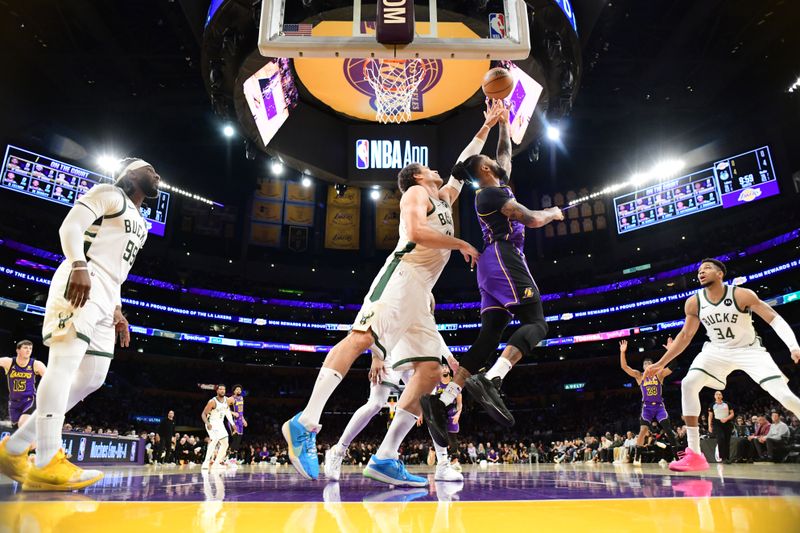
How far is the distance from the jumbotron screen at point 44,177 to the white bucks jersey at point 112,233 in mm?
19894

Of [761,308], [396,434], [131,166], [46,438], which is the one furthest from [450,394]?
[761,308]

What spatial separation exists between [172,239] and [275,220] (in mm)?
5966

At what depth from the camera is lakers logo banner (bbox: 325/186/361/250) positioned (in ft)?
101

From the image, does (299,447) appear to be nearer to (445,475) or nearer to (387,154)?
(445,475)

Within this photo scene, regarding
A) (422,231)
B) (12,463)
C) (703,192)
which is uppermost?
(703,192)

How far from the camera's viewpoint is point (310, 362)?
113ft

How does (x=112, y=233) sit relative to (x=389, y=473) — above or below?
above

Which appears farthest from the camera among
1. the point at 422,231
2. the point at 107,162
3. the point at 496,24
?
the point at 107,162

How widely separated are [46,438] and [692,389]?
18.7 ft

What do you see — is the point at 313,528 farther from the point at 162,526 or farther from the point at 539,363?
the point at 539,363

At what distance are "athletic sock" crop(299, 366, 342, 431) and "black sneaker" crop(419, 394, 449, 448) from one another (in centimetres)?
62

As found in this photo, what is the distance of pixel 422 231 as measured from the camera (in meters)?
3.71

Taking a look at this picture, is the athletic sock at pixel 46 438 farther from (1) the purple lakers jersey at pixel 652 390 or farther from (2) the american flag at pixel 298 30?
(1) the purple lakers jersey at pixel 652 390

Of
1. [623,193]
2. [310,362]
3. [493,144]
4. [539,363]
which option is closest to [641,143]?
[623,193]
